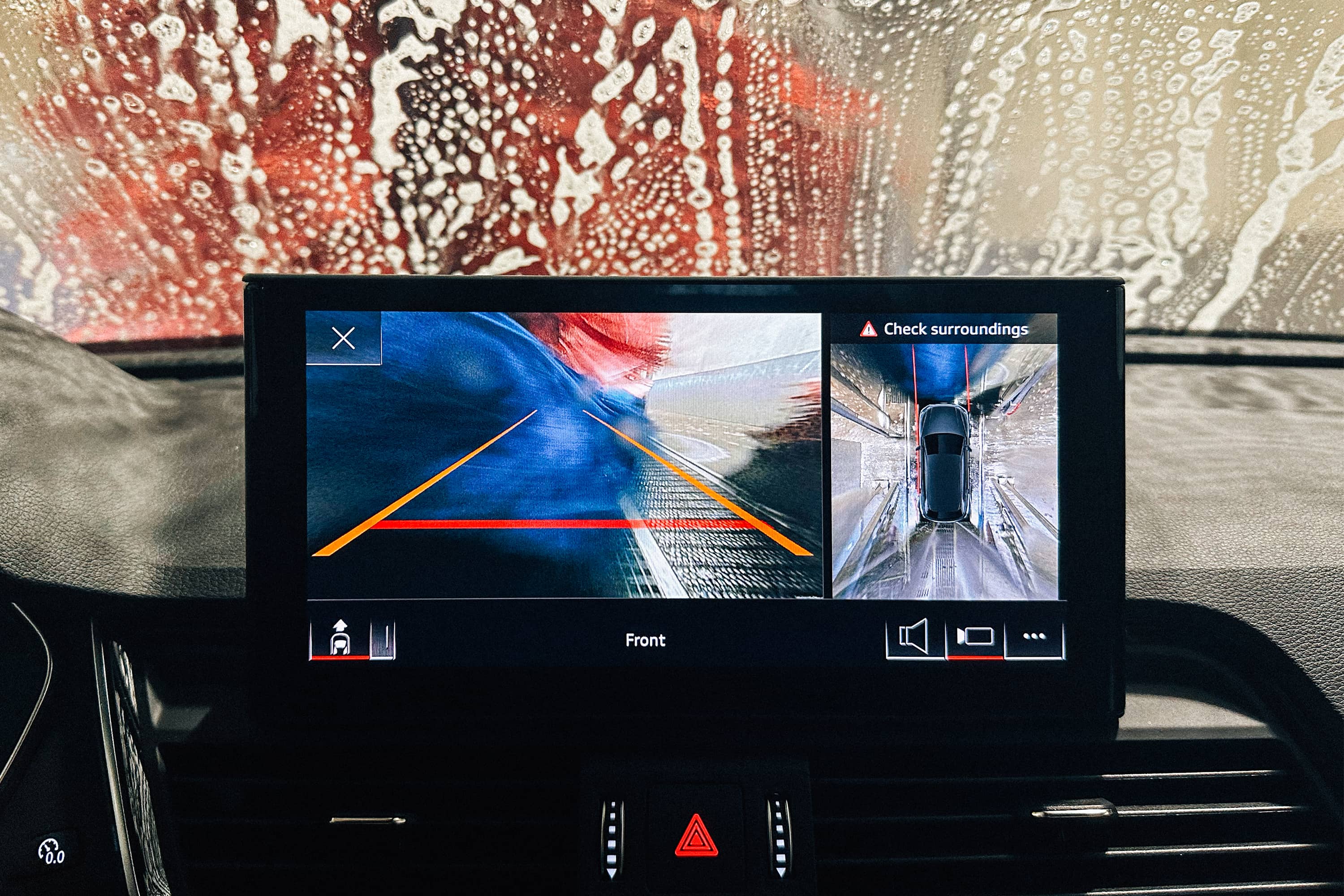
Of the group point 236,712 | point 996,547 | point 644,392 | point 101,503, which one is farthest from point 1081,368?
point 101,503

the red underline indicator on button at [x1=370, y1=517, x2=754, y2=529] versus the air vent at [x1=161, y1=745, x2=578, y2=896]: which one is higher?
the red underline indicator on button at [x1=370, y1=517, x2=754, y2=529]

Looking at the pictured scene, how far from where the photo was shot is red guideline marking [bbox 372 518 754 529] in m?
1.00

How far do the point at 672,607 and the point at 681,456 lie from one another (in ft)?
0.74

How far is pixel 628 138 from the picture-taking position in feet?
4.27

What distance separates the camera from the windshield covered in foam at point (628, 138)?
127 cm

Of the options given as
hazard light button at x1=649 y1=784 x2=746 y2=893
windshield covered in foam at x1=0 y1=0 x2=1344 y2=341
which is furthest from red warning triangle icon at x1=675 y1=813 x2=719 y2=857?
windshield covered in foam at x1=0 y1=0 x2=1344 y2=341

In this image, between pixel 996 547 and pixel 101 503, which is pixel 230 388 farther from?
pixel 996 547

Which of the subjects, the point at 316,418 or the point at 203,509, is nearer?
the point at 316,418

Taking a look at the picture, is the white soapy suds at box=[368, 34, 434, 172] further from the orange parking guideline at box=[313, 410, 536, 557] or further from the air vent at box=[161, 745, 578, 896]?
the air vent at box=[161, 745, 578, 896]

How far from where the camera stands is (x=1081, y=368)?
101cm

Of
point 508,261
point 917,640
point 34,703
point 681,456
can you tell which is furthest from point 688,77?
point 34,703

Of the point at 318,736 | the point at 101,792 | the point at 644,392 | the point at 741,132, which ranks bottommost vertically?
the point at 101,792

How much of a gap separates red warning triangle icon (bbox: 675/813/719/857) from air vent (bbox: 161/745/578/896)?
0.58ft

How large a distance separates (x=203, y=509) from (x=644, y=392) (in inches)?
31.6
